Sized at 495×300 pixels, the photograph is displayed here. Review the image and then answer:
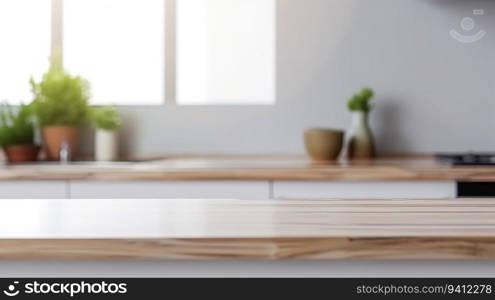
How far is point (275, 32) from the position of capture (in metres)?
2.51

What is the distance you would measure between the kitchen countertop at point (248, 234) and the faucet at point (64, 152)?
1.59m

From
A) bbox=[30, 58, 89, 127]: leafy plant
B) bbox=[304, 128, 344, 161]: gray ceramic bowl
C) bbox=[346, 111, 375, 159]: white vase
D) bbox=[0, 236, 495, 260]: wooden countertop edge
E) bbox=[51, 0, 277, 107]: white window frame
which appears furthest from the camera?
bbox=[51, 0, 277, 107]: white window frame

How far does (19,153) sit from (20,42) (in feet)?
1.90

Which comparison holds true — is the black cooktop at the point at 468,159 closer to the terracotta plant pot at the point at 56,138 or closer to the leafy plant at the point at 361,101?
the leafy plant at the point at 361,101

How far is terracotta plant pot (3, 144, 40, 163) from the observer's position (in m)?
2.33

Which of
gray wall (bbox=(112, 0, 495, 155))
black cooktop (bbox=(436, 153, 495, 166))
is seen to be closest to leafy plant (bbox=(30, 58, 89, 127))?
gray wall (bbox=(112, 0, 495, 155))

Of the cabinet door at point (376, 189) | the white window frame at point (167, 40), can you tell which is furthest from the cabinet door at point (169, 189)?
the white window frame at point (167, 40)

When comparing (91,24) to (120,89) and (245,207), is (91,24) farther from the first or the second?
(245,207)

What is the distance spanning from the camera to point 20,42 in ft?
8.66

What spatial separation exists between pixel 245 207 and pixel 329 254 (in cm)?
29

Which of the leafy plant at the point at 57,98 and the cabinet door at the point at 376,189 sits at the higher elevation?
the leafy plant at the point at 57,98

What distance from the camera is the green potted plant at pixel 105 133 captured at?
2.40m

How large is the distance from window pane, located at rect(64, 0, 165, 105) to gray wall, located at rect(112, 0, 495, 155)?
0.73 feet

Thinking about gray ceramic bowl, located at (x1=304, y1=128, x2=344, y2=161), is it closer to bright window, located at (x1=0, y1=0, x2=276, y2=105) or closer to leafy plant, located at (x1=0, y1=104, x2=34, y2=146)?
bright window, located at (x1=0, y1=0, x2=276, y2=105)
